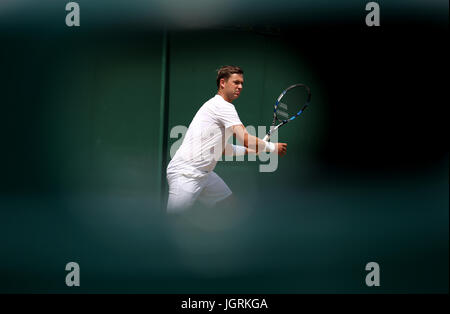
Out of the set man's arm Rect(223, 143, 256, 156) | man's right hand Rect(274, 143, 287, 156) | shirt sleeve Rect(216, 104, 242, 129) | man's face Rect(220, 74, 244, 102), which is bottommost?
man's right hand Rect(274, 143, 287, 156)

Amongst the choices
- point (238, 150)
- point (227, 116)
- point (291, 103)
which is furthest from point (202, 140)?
point (291, 103)

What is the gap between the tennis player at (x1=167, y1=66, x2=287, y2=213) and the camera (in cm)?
260

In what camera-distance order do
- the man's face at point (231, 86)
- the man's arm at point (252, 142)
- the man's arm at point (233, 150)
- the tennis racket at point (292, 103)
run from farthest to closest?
the tennis racket at point (292, 103) → the man's arm at point (233, 150) → the man's face at point (231, 86) → the man's arm at point (252, 142)

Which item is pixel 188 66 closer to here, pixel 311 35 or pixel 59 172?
pixel 311 35

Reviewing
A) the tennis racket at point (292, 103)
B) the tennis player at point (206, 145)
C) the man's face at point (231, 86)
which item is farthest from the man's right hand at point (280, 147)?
the tennis racket at point (292, 103)

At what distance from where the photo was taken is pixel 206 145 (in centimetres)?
266

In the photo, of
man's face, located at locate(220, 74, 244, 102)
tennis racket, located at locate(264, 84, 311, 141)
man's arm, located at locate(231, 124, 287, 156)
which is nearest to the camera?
man's arm, located at locate(231, 124, 287, 156)

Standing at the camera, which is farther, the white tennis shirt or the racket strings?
the racket strings

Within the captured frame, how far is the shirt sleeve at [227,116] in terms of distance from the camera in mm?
2590

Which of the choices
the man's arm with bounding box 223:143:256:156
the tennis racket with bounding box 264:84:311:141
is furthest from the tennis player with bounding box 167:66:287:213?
the tennis racket with bounding box 264:84:311:141

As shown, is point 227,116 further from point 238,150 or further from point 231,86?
point 238,150

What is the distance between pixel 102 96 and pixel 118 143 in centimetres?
40

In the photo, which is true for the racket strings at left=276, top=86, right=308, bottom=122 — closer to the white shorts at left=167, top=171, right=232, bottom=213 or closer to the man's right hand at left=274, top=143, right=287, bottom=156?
the man's right hand at left=274, top=143, right=287, bottom=156

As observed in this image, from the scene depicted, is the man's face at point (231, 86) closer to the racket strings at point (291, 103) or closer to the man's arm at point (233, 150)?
the man's arm at point (233, 150)
